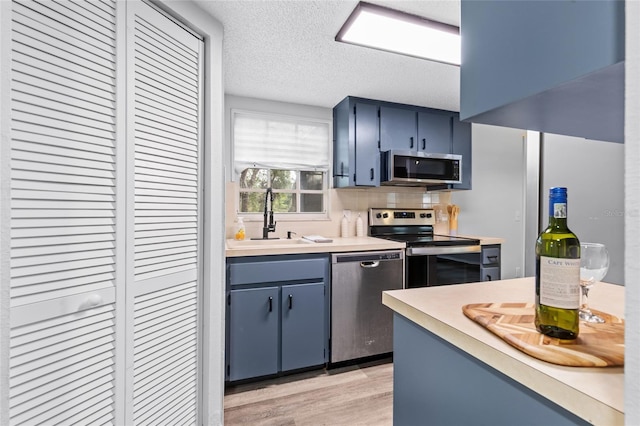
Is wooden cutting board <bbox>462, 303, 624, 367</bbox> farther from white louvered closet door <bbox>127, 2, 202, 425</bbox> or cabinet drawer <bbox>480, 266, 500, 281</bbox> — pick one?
cabinet drawer <bbox>480, 266, 500, 281</bbox>

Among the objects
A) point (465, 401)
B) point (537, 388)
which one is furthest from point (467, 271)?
point (537, 388)

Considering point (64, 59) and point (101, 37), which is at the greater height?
point (101, 37)

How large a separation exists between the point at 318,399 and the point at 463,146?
2.76 meters

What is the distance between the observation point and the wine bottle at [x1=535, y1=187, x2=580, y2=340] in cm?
60

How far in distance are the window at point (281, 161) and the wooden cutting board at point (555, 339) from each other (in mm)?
2331

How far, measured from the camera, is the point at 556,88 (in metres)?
0.56

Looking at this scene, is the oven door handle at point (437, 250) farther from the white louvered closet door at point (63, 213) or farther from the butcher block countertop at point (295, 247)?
the white louvered closet door at point (63, 213)

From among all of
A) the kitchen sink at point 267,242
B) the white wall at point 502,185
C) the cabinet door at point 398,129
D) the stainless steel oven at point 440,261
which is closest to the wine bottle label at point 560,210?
the stainless steel oven at point 440,261

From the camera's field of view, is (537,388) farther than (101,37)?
No

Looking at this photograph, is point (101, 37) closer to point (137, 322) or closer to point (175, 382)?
point (137, 322)

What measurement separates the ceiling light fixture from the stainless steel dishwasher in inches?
57.4

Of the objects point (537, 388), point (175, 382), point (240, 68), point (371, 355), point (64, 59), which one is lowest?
point (371, 355)

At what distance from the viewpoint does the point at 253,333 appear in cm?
219

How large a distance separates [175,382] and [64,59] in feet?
4.91
